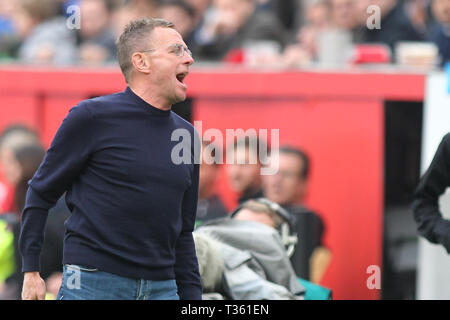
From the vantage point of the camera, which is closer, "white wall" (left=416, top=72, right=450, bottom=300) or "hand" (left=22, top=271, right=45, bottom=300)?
"hand" (left=22, top=271, right=45, bottom=300)

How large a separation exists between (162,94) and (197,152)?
12.7 inches

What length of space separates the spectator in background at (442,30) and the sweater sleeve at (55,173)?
138 inches

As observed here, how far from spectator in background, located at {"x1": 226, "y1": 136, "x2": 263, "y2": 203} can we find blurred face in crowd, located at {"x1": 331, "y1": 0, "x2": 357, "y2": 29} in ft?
5.00

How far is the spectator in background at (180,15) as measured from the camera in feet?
25.5

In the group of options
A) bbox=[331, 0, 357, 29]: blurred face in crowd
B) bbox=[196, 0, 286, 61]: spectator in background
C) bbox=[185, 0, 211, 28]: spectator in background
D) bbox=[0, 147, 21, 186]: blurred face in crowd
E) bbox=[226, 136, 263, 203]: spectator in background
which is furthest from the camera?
bbox=[185, 0, 211, 28]: spectator in background

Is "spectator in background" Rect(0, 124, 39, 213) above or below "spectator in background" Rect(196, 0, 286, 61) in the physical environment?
below

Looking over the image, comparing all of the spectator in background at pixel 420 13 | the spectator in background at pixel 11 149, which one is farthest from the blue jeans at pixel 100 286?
the spectator in background at pixel 420 13

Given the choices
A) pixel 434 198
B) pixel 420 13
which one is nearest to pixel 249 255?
pixel 434 198

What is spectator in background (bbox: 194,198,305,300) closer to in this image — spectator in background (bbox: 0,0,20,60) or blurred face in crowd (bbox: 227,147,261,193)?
blurred face in crowd (bbox: 227,147,261,193)

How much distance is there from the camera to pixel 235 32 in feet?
25.5

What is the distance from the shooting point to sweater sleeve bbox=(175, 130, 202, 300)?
3.53m

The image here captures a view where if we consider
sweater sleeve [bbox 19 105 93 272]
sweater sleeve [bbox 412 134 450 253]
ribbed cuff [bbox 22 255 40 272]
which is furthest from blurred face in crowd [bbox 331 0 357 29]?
ribbed cuff [bbox 22 255 40 272]
